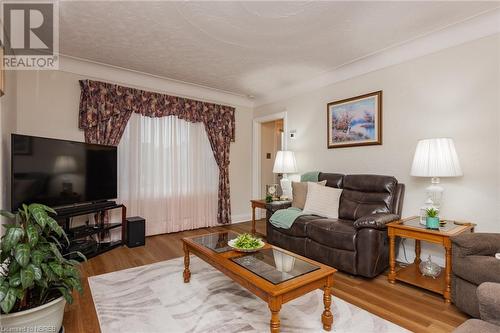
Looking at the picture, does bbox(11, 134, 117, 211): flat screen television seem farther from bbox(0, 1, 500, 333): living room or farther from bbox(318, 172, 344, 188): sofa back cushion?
bbox(318, 172, 344, 188): sofa back cushion

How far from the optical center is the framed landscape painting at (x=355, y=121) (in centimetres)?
331

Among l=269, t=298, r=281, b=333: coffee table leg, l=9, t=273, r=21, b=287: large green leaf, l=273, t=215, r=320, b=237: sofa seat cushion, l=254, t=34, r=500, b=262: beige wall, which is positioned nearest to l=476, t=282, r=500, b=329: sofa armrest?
l=269, t=298, r=281, b=333: coffee table leg

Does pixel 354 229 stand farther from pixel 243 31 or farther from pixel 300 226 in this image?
pixel 243 31

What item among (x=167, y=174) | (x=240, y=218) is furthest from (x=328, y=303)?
(x=240, y=218)

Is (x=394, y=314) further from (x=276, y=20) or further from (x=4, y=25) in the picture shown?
Answer: (x=4, y=25)

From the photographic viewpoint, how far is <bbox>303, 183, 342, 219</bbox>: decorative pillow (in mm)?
3197

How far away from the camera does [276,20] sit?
2525 mm

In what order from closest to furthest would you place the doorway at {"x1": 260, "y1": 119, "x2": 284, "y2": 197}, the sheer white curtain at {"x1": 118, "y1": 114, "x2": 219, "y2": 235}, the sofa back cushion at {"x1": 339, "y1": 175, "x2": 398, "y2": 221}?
the sofa back cushion at {"x1": 339, "y1": 175, "x2": 398, "y2": 221}, the sheer white curtain at {"x1": 118, "y1": 114, "x2": 219, "y2": 235}, the doorway at {"x1": 260, "y1": 119, "x2": 284, "y2": 197}

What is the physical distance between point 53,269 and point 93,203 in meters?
2.03

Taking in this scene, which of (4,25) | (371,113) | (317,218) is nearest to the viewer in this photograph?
(4,25)

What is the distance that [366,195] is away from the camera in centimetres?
310

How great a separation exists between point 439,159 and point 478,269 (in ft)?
3.22

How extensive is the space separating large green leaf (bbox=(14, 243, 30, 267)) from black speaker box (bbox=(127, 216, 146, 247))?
6.94 feet

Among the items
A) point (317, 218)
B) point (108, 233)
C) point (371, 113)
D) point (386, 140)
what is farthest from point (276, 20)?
point (108, 233)
